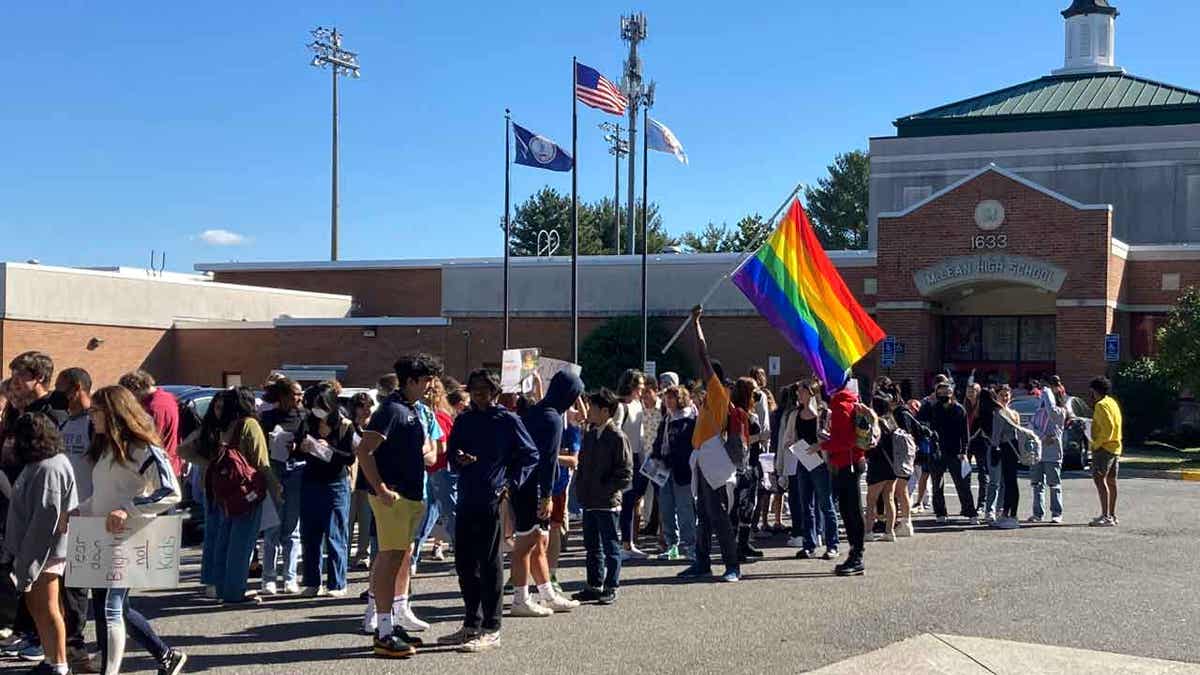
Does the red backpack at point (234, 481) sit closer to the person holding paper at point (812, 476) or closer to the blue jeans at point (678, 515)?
the blue jeans at point (678, 515)

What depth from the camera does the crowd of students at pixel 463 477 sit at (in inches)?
300

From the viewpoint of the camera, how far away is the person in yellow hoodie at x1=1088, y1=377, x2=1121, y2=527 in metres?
15.7

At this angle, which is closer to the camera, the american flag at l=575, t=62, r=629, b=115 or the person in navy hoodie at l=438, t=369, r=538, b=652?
the person in navy hoodie at l=438, t=369, r=538, b=652

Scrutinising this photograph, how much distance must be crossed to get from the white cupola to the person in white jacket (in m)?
50.4

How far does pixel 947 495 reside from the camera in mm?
20766

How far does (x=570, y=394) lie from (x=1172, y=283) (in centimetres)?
3033

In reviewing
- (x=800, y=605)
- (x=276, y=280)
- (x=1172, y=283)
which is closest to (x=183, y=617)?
(x=800, y=605)

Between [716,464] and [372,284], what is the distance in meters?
40.1

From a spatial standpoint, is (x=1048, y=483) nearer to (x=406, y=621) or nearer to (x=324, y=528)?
(x=324, y=528)

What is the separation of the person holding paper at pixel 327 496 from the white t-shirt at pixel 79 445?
2476 mm

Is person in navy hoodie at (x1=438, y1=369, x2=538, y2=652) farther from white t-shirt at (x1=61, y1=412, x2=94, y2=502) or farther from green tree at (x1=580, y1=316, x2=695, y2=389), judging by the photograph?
green tree at (x1=580, y1=316, x2=695, y2=389)

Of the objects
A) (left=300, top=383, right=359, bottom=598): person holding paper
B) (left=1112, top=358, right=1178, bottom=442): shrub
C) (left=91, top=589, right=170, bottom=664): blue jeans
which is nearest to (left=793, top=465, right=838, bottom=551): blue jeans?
(left=300, top=383, right=359, bottom=598): person holding paper

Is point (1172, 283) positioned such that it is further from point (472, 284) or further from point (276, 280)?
point (276, 280)

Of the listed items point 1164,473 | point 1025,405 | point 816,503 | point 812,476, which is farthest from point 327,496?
point 1164,473
